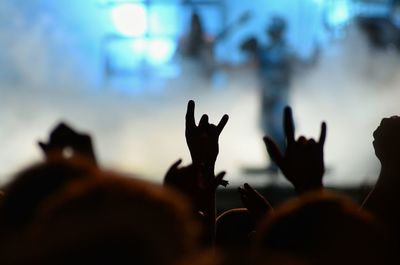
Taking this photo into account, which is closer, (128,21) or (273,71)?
(273,71)

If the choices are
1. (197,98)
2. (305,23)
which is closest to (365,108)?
(305,23)

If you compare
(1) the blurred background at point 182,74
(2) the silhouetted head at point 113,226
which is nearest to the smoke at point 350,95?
(1) the blurred background at point 182,74

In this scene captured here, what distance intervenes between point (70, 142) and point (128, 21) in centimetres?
546

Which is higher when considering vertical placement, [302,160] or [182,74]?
[182,74]

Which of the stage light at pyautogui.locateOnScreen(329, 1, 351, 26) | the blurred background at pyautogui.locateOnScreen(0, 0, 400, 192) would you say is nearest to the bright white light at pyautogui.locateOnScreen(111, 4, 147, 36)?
the blurred background at pyautogui.locateOnScreen(0, 0, 400, 192)

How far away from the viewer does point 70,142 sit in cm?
150

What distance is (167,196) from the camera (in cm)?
89

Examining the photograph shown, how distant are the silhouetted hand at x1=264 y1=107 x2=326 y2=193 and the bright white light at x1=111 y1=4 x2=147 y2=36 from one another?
552cm

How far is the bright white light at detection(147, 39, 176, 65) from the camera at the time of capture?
673 cm

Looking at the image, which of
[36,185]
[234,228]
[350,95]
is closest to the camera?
[36,185]

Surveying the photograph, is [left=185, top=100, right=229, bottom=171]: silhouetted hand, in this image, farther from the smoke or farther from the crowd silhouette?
the smoke

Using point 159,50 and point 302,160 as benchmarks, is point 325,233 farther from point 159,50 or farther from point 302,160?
point 159,50

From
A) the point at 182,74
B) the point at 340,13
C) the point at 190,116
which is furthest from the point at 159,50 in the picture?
the point at 190,116

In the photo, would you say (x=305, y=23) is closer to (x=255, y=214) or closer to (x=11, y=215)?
(x=255, y=214)
